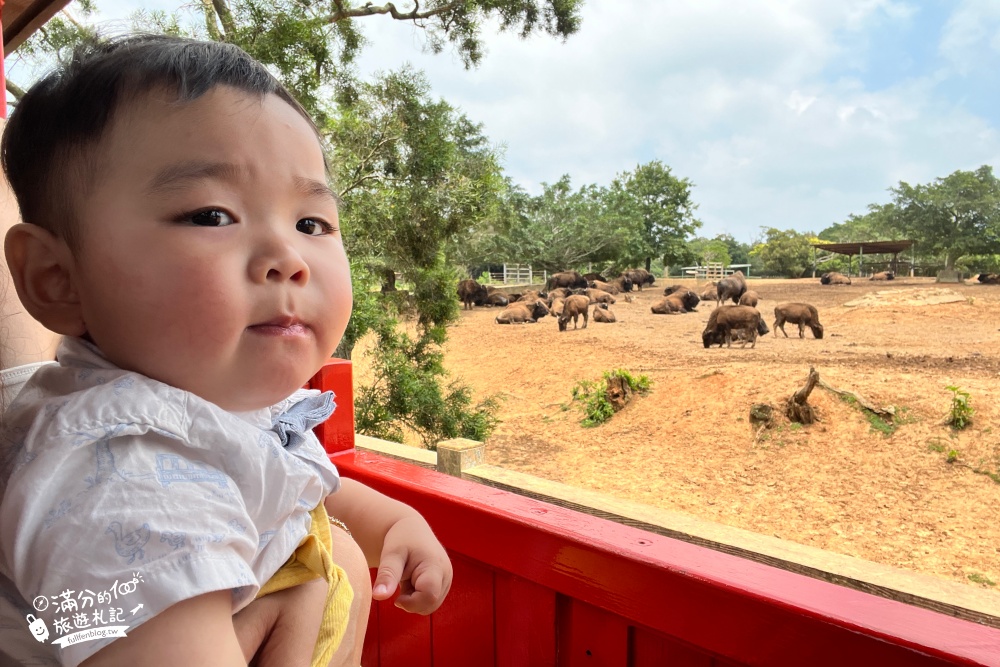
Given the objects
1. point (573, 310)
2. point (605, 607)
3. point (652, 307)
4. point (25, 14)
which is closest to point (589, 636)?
point (605, 607)

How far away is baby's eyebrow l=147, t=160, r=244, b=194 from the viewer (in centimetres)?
45

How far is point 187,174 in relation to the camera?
1.51ft

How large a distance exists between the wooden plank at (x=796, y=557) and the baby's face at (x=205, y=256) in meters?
1.12

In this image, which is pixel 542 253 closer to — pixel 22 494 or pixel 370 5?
pixel 370 5

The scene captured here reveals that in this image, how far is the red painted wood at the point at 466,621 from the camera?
98 centimetres

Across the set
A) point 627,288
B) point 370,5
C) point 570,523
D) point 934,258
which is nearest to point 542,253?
point 627,288

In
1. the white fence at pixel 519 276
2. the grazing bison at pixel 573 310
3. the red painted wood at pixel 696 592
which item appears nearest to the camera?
the red painted wood at pixel 696 592

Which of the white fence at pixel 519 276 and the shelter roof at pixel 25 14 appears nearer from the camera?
the shelter roof at pixel 25 14

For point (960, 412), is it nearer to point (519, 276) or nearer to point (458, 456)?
point (458, 456)

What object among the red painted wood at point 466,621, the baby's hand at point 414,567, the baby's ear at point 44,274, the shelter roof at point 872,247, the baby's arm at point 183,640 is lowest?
the red painted wood at point 466,621

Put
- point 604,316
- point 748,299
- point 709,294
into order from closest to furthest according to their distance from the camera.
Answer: point 748,299 → point 604,316 → point 709,294

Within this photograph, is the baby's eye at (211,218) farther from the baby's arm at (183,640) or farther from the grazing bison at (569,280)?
the grazing bison at (569,280)

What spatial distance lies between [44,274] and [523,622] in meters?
0.75

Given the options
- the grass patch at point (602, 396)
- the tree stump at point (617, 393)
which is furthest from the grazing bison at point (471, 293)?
the tree stump at point (617, 393)
